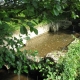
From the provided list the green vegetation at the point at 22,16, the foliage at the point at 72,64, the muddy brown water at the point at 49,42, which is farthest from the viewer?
the muddy brown water at the point at 49,42

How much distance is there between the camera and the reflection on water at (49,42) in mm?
9734

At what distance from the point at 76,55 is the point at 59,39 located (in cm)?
628

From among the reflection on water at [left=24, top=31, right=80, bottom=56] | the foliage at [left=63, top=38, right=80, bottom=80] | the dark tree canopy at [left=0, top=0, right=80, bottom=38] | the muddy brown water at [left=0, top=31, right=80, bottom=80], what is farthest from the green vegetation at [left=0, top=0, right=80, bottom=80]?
the reflection on water at [left=24, top=31, right=80, bottom=56]

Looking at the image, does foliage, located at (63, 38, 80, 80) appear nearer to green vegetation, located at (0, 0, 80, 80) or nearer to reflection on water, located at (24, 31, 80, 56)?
green vegetation, located at (0, 0, 80, 80)

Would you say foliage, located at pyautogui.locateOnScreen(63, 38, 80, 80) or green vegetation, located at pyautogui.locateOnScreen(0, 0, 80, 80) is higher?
green vegetation, located at pyautogui.locateOnScreen(0, 0, 80, 80)

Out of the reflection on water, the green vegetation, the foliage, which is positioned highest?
the green vegetation

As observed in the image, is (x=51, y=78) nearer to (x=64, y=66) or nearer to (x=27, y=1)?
(x=64, y=66)

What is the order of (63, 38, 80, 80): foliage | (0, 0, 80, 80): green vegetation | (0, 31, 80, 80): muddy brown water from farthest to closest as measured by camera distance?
(0, 31, 80, 80): muddy brown water → (63, 38, 80, 80): foliage → (0, 0, 80, 80): green vegetation

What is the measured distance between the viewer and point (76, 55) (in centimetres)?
496

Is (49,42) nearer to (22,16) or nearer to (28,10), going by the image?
(22,16)

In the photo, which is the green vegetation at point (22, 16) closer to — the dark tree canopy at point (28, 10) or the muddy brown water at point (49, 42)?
the dark tree canopy at point (28, 10)

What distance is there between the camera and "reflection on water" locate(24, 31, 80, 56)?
9.73 meters

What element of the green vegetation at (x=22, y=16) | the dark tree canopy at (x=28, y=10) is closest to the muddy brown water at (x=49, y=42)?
the green vegetation at (x=22, y=16)

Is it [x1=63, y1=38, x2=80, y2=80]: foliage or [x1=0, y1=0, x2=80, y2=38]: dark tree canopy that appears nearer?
[x1=0, y1=0, x2=80, y2=38]: dark tree canopy
